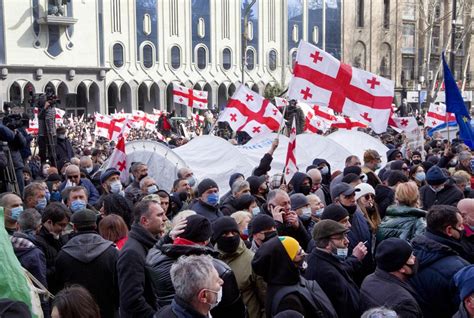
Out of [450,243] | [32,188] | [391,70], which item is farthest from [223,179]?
[391,70]

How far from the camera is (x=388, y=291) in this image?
375 cm

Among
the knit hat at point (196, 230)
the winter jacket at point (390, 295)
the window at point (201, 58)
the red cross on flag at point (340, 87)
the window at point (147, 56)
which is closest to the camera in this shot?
the winter jacket at point (390, 295)

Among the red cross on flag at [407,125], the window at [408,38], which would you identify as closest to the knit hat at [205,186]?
the red cross on flag at [407,125]

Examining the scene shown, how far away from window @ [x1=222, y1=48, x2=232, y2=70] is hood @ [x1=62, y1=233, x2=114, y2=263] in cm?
3926

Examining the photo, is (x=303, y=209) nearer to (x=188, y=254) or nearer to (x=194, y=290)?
(x=188, y=254)

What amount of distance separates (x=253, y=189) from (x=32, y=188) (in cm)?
257

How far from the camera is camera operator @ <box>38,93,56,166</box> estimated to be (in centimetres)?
1128

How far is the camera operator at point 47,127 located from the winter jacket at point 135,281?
24.6 feet

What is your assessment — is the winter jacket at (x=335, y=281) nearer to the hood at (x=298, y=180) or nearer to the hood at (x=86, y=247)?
the hood at (x=86, y=247)

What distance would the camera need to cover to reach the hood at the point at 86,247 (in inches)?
177

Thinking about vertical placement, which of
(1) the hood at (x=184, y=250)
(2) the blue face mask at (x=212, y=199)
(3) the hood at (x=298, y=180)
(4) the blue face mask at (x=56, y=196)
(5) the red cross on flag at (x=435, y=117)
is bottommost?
(5) the red cross on flag at (x=435, y=117)

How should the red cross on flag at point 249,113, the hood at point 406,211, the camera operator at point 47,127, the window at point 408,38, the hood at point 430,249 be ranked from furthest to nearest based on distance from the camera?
1. the window at point 408,38
2. the red cross on flag at point 249,113
3. the camera operator at point 47,127
4. the hood at point 406,211
5. the hood at point 430,249

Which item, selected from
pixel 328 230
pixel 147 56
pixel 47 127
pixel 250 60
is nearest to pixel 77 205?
pixel 328 230

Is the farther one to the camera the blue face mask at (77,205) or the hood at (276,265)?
the blue face mask at (77,205)
